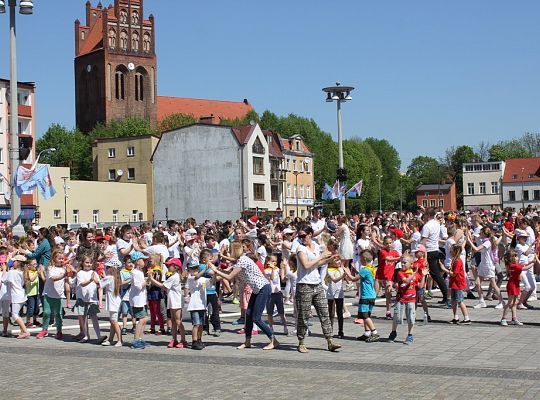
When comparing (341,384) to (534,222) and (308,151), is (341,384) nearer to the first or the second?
(534,222)

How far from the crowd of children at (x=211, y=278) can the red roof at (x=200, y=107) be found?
115 meters

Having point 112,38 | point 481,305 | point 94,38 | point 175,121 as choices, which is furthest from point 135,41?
point 481,305

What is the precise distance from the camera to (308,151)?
106 metres

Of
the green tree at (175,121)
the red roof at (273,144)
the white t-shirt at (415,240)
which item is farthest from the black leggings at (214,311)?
the green tree at (175,121)

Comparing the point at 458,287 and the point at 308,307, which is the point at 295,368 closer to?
the point at 308,307

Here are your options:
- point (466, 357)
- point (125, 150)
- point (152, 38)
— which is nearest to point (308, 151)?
point (125, 150)

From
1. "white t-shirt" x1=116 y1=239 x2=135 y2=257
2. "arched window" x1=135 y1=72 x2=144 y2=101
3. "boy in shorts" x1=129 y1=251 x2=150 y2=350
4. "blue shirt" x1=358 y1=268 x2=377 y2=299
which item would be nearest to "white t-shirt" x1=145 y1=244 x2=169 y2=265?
"white t-shirt" x1=116 y1=239 x2=135 y2=257

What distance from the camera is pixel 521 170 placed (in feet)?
424

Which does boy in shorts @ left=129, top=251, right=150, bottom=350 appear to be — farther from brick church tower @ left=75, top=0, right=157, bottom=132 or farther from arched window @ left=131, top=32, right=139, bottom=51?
arched window @ left=131, top=32, right=139, bottom=51

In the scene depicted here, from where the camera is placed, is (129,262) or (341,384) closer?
(341,384)

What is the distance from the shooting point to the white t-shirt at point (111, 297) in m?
14.5

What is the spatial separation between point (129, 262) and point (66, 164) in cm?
9650

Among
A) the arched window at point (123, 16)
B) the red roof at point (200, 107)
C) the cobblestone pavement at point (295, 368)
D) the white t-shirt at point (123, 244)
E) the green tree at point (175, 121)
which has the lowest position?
the cobblestone pavement at point (295, 368)

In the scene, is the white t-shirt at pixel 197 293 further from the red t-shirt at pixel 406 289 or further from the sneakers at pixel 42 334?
the sneakers at pixel 42 334
